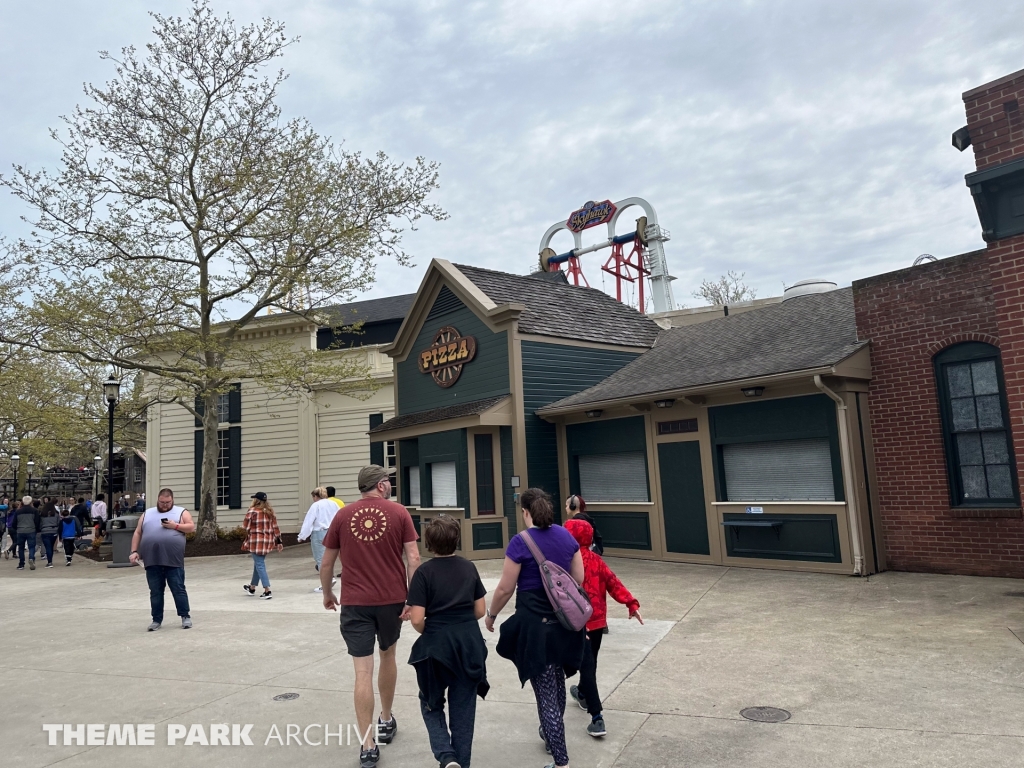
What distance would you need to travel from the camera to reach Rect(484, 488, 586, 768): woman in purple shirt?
411 centimetres

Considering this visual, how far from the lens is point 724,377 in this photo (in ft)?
38.8

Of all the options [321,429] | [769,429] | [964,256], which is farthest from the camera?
[321,429]

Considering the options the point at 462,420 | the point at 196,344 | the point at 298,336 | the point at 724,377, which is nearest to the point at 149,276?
the point at 196,344

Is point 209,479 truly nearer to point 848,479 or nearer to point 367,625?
point 848,479

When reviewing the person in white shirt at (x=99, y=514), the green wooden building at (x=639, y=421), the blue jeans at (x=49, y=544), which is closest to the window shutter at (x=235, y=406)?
the person in white shirt at (x=99, y=514)

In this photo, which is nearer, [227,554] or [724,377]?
[724,377]

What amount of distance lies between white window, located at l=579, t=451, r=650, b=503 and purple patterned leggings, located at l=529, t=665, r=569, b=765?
9.47 metres

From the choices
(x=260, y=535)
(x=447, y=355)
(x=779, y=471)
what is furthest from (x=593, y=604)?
(x=447, y=355)

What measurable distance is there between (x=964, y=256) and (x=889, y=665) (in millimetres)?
6752

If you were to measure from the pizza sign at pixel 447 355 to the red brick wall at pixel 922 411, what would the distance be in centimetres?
795

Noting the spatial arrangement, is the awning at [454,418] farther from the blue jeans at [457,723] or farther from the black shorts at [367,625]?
the blue jeans at [457,723]

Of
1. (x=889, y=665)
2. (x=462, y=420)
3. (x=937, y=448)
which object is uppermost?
(x=462, y=420)

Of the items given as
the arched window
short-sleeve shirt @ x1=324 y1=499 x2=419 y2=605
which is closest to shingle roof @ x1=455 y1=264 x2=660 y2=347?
the arched window

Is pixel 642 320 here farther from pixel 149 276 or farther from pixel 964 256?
pixel 149 276
